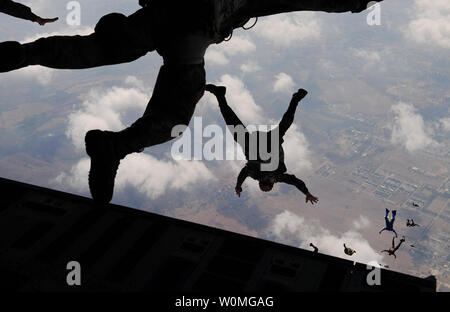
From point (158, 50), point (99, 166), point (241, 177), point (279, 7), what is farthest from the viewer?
point (241, 177)

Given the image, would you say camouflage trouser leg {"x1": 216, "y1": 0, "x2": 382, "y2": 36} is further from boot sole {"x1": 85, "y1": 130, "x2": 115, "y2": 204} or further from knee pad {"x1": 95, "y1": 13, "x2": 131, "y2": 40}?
boot sole {"x1": 85, "y1": 130, "x2": 115, "y2": 204}

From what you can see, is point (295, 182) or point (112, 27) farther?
point (295, 182)

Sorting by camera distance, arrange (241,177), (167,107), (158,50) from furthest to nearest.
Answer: (241,177)
(158,50)
(167,107)

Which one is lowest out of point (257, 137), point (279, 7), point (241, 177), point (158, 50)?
point (241, 177)

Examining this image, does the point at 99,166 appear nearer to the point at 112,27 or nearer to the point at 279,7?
the point at 112,27

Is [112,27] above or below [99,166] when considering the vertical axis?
above

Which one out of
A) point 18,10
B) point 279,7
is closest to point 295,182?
point 279,7

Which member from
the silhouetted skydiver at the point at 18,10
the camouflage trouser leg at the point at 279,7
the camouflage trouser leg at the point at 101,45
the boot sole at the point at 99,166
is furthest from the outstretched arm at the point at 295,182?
the silhouetted skydiver at the point at 18,10

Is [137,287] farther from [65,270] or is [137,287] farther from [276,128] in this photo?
[276,128]
